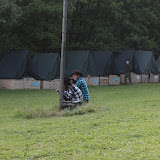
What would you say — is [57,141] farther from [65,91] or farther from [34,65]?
[34,65]

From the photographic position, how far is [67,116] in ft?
34.6

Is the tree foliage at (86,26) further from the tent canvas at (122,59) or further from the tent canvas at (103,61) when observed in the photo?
the tent canvas at (103,61)

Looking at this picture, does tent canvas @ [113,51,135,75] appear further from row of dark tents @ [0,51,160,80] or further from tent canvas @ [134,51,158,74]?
tent canvas @ [134,51,158,74]

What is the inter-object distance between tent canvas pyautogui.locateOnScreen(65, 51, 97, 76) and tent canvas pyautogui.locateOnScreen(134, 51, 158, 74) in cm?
421

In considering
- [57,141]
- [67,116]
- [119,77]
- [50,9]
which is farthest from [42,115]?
[119,77]

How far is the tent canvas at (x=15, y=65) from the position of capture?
22.5m

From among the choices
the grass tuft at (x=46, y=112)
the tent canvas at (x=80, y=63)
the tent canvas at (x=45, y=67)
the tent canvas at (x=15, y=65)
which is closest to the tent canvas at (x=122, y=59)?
the tent canvas at (x=80, y=63)

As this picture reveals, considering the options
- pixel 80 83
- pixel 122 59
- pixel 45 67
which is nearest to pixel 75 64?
pixel 45 67

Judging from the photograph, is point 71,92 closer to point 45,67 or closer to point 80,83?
point 80,83

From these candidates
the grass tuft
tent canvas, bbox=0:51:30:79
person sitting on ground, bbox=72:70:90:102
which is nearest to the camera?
the grass tuft

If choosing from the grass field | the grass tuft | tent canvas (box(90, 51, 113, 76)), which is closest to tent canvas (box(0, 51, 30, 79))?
tent canvas (box(90, 51, 113, 76))

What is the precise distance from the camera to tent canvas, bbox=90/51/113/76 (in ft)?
86.6

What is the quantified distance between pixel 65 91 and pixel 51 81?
11801mm

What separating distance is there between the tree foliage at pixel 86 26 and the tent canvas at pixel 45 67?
179 centimetres
